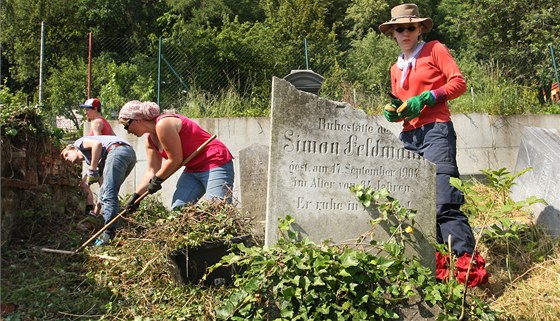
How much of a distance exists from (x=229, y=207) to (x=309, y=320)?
1.26 metres

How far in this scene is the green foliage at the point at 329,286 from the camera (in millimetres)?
3521

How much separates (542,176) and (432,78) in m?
1.55

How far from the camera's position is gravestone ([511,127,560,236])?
518cm

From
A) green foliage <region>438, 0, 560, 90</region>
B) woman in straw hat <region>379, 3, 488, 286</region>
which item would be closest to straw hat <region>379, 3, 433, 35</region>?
woman in straw hat <region>379, 3, 488, 286</region>

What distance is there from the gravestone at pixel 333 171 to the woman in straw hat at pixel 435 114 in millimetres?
219

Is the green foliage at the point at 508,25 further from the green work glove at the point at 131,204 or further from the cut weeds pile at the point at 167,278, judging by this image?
the green work glove at the point at 131,204

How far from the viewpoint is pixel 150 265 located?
4.45 m

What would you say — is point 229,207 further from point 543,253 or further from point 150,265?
point 543,253

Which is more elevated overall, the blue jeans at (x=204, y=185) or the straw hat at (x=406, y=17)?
the straw hat at (x=406, y=17)

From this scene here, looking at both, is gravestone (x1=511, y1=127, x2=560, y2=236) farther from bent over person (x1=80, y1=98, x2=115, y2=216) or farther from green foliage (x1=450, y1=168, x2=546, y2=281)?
bent over person (x1=80, y1=98, x2=115, y2=216)

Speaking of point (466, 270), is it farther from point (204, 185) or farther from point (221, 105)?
point (221, 105)

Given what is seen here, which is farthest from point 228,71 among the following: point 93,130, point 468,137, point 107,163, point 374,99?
point 107,163

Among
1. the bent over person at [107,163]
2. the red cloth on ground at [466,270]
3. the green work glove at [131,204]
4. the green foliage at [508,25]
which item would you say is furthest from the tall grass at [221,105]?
the green foliage at [508,25]

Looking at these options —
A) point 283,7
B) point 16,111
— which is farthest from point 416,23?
point 283,7
